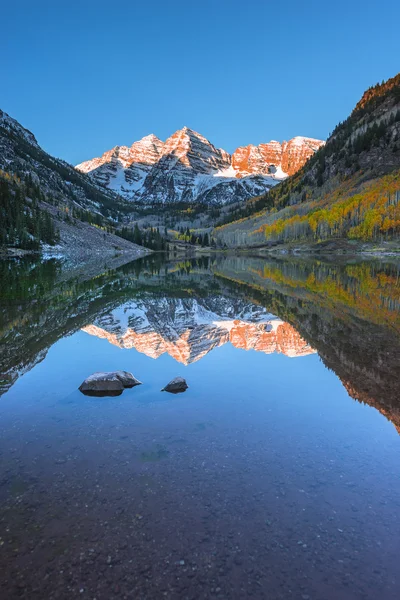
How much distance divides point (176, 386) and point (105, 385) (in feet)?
7.95

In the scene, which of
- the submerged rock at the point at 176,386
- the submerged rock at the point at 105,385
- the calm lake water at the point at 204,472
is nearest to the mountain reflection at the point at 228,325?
the calm lake water at the point at 204,472

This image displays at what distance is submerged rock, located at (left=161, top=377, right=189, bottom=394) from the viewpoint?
12.5m

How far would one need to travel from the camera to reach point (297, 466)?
26.1 feet

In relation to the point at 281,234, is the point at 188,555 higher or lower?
lower

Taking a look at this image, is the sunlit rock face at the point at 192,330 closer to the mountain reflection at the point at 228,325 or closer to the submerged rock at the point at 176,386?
the mountain reflection at the point at 228,325

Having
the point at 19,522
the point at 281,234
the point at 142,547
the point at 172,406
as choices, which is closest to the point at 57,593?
the point at 142,547

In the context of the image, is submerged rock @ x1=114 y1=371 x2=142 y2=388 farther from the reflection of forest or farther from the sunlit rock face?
the reflection of forest

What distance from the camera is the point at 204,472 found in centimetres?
771

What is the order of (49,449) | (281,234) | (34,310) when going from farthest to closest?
(281,234), (34,310), (49,449)

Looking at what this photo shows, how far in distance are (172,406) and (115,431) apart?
2164 mm

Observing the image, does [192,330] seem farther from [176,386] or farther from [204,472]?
[204,472]

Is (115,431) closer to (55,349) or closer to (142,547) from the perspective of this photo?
(142,547)

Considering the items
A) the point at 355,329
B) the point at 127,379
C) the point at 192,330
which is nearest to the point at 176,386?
the point at 127,379

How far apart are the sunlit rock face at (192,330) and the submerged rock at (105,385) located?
3.50 meters
